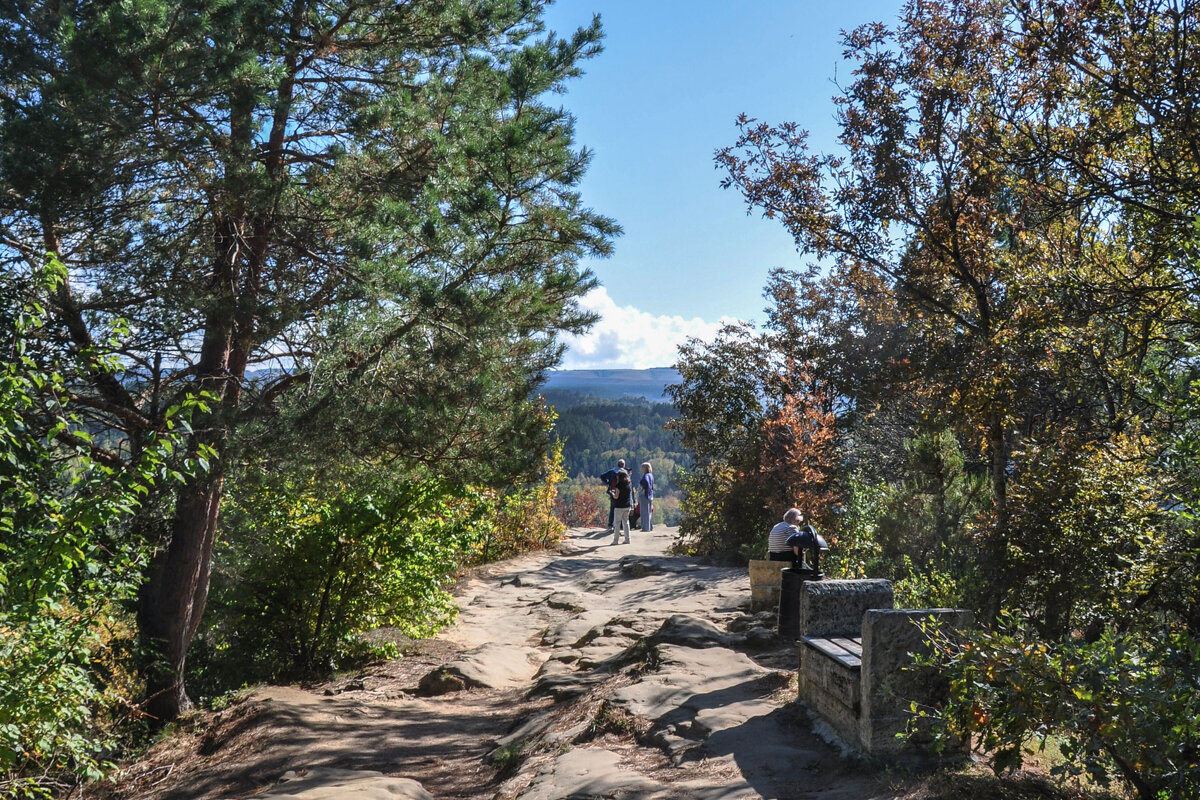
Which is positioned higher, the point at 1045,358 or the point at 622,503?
the point at 1045,358

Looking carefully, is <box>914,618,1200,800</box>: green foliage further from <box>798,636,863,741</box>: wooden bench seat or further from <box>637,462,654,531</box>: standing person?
<box>637,462,654,531</box>: standing person

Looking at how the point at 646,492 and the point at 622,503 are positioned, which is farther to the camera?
the point at 646,492

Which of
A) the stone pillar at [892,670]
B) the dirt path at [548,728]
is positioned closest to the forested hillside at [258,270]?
the dirt path at [548,728]

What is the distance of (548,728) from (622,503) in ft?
37.6

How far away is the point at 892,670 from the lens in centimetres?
476

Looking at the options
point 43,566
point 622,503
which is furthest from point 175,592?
point 622,503

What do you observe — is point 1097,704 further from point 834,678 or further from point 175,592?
point 175,592

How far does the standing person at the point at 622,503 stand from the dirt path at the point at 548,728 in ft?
22.8

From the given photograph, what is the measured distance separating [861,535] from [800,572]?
329 cm

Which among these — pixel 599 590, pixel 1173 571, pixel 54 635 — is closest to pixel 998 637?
pixel 1173 571

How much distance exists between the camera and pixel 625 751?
5.73 metres

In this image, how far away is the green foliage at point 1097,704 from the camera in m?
3.34

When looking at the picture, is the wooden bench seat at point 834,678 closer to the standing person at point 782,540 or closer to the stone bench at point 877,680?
the stone bench at point 877,680

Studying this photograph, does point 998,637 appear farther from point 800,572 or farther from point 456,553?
point 456,553
